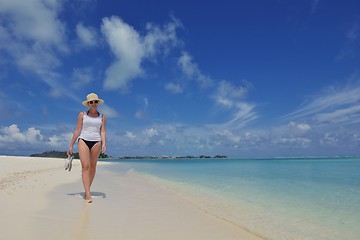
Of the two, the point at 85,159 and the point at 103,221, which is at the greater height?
the point at 85,159

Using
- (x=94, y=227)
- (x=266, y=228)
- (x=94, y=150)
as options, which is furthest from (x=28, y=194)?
(x=266, y=228)

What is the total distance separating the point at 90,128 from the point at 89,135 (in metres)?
0.16

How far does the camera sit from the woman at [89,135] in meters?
6.75

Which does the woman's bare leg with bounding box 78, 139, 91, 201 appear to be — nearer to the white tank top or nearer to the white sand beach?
the white tank top

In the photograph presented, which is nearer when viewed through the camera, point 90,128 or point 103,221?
point 103,221

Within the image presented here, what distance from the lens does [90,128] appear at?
268 inches

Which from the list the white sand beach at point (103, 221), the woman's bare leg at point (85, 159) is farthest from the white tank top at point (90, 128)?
the white sand beach at point (103, 221)

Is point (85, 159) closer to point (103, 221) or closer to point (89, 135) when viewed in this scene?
point (89, 135)

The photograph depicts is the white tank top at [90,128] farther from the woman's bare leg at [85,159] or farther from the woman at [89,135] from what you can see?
the woman's bare leg at [85,159]

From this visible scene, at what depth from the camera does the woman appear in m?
6.75

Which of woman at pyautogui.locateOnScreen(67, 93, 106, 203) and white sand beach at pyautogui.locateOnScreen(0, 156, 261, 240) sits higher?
woman at pyautogui.locateOnScreen(67, 93, 106, 203)

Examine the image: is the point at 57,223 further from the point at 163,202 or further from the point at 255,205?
the point at 255,205

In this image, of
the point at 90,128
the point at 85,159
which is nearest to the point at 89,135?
the point at 90,128

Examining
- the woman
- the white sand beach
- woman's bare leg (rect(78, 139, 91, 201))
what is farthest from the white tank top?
the white sand beach
